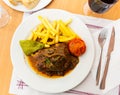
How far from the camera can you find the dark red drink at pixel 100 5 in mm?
825

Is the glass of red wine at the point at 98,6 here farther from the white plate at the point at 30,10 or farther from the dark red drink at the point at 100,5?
the white plate at the point at 30,10

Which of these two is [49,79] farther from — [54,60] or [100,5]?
[100,5]

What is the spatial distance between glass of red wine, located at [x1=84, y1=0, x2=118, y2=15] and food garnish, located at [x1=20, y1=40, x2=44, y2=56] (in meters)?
0.20

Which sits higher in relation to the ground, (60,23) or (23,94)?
(60,23)

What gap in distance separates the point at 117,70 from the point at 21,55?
0.94ft

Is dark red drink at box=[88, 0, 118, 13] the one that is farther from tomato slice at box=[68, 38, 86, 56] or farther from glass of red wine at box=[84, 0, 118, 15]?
tomato slice at box=[68, 38, 86, 56]

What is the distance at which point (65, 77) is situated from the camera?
0.83m

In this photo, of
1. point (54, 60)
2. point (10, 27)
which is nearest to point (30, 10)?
point (10, 27)

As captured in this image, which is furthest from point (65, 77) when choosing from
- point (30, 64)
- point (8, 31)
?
point (8, 31)

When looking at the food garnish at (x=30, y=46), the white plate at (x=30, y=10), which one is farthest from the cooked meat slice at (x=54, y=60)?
the white plate at (x=30, y=10)

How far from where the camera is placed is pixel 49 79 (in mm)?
832

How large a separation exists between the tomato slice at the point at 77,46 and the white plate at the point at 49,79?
2cm

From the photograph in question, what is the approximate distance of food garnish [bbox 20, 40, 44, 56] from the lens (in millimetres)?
829

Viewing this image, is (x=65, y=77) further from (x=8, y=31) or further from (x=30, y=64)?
(x=8, y=31)
